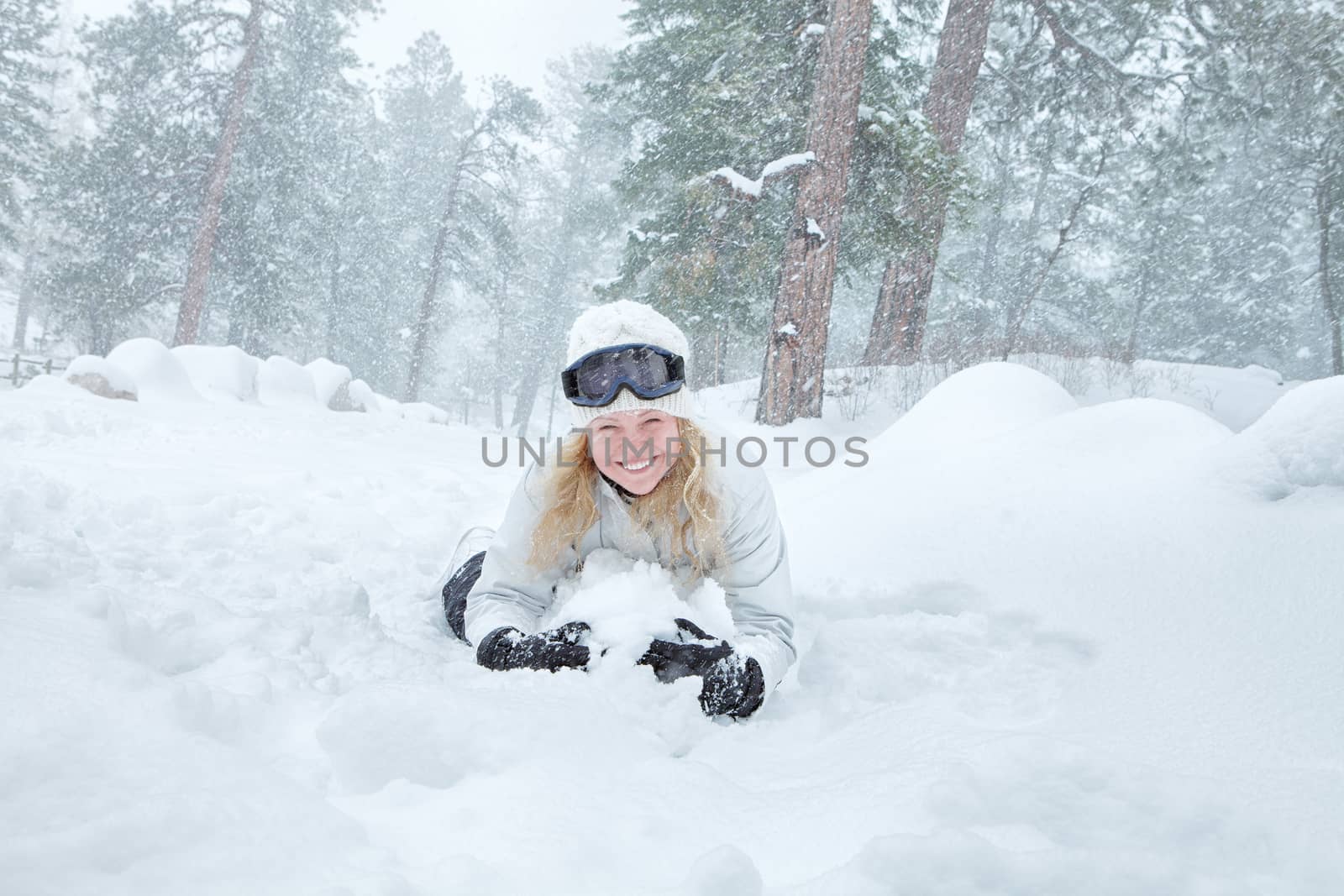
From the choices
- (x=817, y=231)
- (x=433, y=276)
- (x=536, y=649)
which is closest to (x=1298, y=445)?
(x=536, y=649)

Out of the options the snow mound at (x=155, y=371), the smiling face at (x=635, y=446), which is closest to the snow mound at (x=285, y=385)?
the snow mound at (x=155, y=371)

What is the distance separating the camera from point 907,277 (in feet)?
31.2

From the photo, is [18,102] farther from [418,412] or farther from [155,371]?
[155,371]

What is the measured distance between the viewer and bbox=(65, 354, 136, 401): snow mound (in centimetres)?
901

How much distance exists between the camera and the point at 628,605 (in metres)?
2.13

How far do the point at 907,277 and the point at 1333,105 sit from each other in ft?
18.5

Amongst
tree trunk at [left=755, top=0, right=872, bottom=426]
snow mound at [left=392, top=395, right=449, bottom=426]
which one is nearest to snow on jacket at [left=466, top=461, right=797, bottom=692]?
tree trunk at [left=755, top=0, right=872, bottom=426]

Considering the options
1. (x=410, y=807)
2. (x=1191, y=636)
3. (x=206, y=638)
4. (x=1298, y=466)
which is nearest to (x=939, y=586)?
(x=1191, y=636)

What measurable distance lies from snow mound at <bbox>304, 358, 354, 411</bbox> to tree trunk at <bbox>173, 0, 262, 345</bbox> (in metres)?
3.05

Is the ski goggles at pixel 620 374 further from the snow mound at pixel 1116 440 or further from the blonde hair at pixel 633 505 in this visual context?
the snow mound at pixel 1116 440

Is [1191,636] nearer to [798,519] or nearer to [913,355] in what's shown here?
[798,519]

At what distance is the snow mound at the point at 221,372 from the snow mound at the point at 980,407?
35.1 feet

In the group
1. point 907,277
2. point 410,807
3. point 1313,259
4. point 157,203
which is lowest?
point 410,807

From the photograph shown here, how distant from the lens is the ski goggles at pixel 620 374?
2.25 metres
